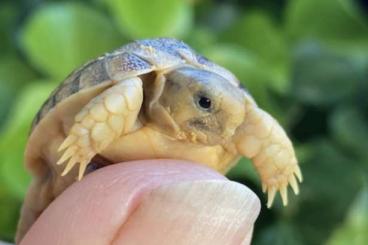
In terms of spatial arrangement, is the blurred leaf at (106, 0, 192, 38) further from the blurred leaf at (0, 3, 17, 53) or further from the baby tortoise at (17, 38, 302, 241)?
the baby tortoise at (17, 38, 302, 241)

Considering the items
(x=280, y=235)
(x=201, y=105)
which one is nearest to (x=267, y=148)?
(x=201, y=105)

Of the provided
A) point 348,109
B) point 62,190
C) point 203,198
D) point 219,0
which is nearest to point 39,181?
point 62,190

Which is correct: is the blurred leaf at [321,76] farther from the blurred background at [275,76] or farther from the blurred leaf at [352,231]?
the blurred leaf at [352,231]

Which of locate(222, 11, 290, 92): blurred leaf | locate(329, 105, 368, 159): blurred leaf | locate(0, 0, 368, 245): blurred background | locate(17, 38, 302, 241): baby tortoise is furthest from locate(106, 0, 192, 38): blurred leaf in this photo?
locate(17, 38, 302, 241): baby tortoise

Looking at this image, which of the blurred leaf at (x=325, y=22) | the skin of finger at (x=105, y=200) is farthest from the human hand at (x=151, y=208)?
the blurred leaf at (x=325, y=22)

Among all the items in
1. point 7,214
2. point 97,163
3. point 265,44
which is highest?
point 97,163

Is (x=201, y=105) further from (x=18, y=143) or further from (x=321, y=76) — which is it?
(x=321, y=76)
